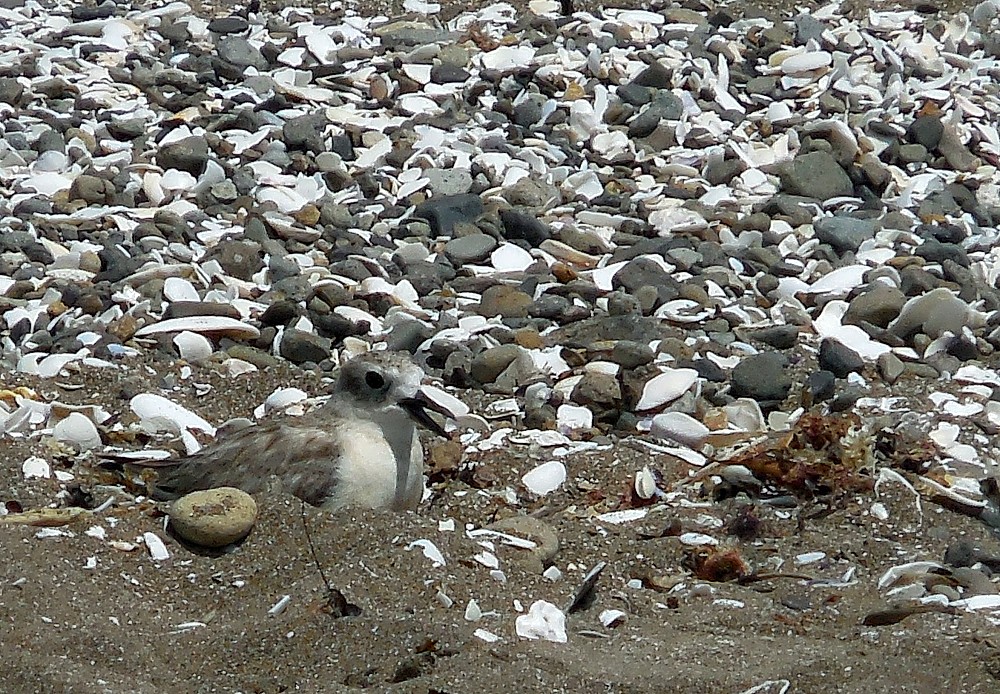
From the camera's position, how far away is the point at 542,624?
14.3ft

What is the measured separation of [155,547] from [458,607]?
107 centimetres

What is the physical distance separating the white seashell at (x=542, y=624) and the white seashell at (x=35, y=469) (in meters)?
2.00

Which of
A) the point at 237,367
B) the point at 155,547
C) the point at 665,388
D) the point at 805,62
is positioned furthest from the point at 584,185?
the point at 155,547

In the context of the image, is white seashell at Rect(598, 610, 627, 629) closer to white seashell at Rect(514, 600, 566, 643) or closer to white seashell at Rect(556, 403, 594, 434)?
white seashell at Rect(514, 600, 566, 643)

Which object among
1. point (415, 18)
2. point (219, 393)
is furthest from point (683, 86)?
point (219, 393)

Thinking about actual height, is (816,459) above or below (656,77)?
above

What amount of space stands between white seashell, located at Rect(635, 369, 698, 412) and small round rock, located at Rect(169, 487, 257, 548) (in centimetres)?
191

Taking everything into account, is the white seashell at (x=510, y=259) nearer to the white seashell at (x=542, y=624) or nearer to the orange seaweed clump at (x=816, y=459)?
the orange seaweed clump at (x=816, y=459)

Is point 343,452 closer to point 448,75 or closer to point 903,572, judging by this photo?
point 903,572

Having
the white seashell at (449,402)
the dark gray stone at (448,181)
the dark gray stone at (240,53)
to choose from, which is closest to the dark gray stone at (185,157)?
the dark gray stone at (448,181)

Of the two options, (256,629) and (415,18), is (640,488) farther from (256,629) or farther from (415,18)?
(415,18)

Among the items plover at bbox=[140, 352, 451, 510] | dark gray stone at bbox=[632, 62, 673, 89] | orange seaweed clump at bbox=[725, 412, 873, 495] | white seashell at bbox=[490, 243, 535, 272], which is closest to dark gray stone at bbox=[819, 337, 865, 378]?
orange seaweed clump at bbox=[725, 412, 873, 495]

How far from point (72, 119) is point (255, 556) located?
5.08 m

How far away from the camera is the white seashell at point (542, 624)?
169 inches
